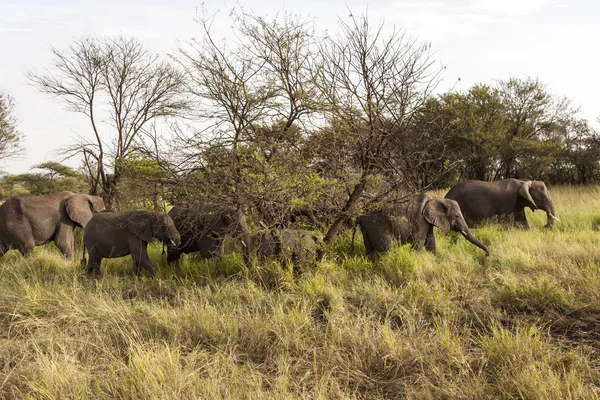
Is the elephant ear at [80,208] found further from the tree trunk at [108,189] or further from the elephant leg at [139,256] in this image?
the tree trunk at [108,189]

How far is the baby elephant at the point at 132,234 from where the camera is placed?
7.12 metres

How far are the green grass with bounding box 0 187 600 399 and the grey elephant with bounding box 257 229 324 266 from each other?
9.3 inches

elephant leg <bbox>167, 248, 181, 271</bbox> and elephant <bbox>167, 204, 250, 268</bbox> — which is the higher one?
elephant <bbox>167, 204, 250, 268</bbox>

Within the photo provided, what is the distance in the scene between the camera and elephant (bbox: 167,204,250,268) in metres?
6.66

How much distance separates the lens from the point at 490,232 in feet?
32.3

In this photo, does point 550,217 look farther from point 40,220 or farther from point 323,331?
point 40,220

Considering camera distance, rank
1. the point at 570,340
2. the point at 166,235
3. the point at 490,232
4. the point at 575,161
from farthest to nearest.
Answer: the point at 575,161 < the point at 490,232 < the point at 166,235 < the point at 570,340

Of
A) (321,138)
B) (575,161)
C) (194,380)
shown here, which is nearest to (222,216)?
(321,138)

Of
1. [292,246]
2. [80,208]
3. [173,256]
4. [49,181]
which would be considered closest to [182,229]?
[173,256]

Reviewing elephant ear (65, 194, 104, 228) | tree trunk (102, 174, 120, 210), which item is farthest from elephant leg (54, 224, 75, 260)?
tree trunk (102, 174, 120, 210)

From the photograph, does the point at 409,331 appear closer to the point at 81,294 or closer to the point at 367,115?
the point at 367,115

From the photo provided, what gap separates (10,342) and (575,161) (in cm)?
2523

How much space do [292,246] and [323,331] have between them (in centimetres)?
199

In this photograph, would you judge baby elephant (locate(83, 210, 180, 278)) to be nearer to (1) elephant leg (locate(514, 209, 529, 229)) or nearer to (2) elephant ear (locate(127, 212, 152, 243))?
(2) elephant ear (locate(127, 212, 152, 243))
